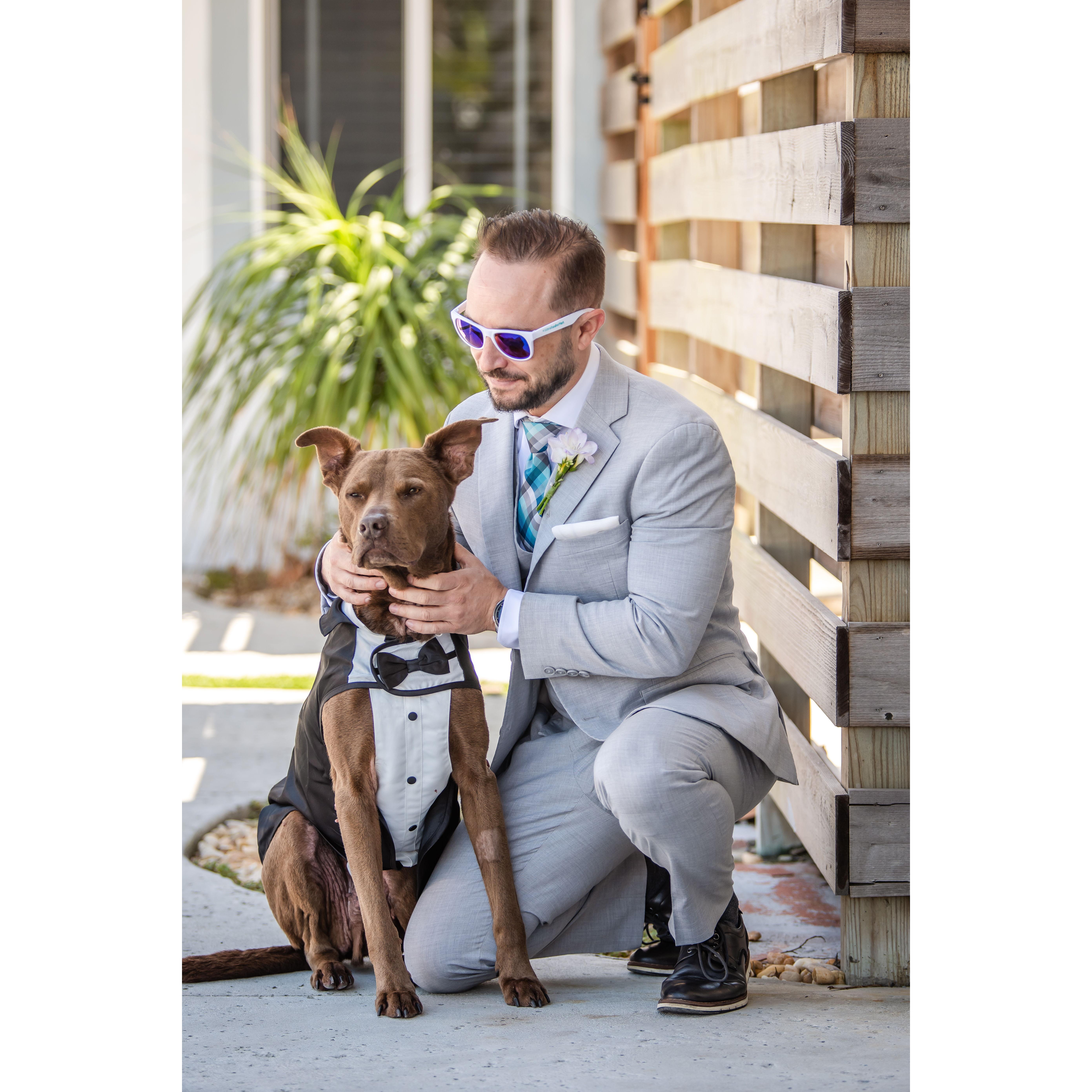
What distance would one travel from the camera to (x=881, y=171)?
2307 mm

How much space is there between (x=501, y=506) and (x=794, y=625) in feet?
2.29

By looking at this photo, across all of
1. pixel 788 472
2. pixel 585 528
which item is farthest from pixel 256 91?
pixel 585 528

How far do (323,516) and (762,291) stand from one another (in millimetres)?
3715

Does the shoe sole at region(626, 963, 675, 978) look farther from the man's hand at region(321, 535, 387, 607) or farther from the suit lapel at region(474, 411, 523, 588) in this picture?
the man's hand at region(321, 535, 387, 607)

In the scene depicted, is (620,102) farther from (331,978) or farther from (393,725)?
(331,978)

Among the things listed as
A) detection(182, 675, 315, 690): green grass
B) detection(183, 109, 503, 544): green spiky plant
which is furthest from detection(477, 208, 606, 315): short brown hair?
detection(183, 109, 503, 544): green spiky plant

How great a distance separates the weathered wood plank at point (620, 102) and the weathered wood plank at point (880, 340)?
3096 mm

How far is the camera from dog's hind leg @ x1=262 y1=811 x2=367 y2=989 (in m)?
2.41

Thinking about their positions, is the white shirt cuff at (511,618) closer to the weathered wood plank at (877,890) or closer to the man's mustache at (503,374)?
the man's mustache at (503,374)

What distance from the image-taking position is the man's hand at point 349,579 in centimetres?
230

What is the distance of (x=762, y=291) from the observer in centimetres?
302

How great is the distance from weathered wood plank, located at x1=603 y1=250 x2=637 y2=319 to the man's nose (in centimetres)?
301
